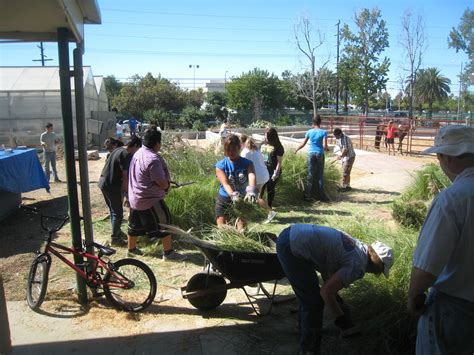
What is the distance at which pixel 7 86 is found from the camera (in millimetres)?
23969

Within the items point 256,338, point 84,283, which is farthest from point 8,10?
point 256,338

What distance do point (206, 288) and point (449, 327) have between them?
2502 mm

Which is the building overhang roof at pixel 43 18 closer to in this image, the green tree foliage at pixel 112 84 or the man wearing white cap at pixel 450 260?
the man wearing white cap at pixel 450 260

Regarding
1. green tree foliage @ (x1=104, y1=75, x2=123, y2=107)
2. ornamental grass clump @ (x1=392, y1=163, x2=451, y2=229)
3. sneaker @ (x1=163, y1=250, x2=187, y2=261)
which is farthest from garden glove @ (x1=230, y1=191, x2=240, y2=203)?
green tree foliage @ (x1=104, y1=75, x2=123, y2=107)

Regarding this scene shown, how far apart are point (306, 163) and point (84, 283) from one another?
6.73 m

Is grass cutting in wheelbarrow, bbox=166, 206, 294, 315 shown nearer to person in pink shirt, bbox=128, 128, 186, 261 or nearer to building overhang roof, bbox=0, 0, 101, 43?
person in pink shirt, bbox=128, 128, 186, 261

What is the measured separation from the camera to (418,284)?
2.26 metres

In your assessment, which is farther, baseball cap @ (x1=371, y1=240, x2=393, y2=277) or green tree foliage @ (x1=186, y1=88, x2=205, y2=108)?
green tree foliage @ (x1=186, y1=88, x2=205, y2=108)

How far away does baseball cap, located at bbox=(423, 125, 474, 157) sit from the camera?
2229 millimetres

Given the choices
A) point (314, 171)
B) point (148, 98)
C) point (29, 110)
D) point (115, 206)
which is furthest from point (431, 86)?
point (115, 206)

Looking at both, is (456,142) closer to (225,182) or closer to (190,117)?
(225,182)

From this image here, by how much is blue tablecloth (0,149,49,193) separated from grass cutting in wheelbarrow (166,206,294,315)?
5479 mm

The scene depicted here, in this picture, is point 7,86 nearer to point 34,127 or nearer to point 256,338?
point 34,127

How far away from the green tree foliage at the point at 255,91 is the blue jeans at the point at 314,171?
1643 inches
